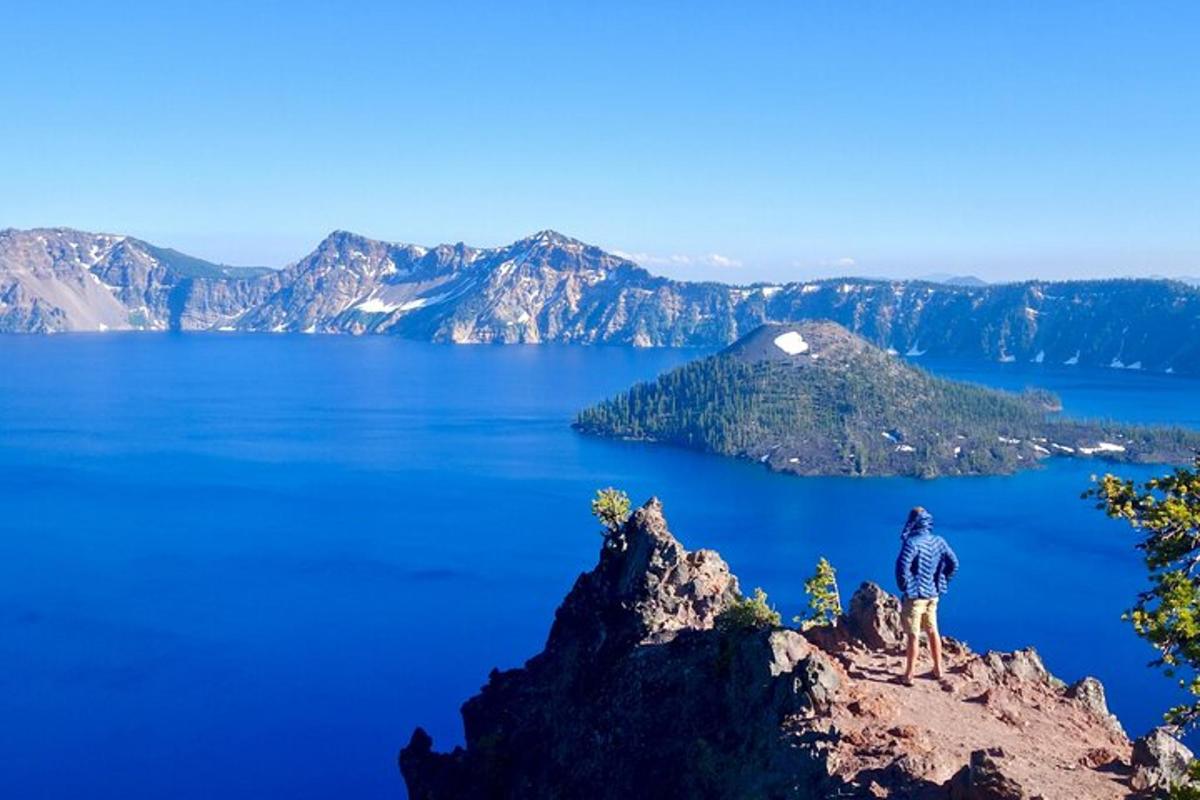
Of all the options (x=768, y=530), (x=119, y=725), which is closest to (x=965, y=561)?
(x=768, y=530)

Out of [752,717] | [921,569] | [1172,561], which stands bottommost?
[752,717]

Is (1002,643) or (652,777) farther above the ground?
(652,777)

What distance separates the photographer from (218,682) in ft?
296

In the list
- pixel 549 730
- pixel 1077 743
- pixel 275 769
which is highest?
pixel 1077 743

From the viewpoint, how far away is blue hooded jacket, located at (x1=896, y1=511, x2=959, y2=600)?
87.1 feet

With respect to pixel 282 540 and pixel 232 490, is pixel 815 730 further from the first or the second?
pixel 232 490

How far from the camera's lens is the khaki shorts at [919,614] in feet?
88.0

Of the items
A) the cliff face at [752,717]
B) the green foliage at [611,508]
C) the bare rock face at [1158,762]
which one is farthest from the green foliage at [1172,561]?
the green foliage at [611,508]

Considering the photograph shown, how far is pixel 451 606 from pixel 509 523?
40024 mm

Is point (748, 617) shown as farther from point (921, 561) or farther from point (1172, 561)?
point (1172, 561)

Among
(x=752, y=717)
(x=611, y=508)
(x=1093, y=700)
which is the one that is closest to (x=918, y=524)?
(x=752, y=717)

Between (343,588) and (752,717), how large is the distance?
95.2m

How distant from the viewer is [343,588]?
118 meters

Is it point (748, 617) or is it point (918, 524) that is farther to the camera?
point (748, 617)
